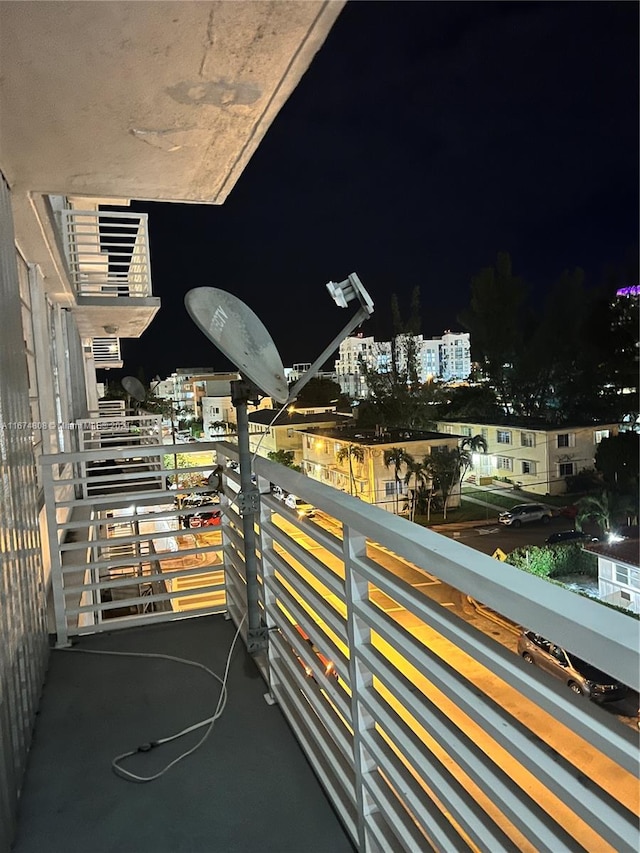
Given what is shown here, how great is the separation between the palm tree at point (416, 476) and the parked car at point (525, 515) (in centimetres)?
352

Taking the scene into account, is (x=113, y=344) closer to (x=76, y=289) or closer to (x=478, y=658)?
(x=76, y=289)

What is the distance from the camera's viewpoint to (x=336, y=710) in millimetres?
1612

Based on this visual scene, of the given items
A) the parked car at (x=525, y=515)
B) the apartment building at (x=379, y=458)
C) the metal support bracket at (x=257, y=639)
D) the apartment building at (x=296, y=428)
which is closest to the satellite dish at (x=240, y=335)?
the metal support bracket at (x=257, y=639)

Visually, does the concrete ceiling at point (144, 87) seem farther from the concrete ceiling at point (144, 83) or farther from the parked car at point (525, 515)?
the parked car at point (525, 515)

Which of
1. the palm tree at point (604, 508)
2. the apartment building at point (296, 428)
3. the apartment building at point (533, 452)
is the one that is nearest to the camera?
the palm tree at point (604, 508)

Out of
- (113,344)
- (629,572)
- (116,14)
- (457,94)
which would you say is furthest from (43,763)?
(457,94)

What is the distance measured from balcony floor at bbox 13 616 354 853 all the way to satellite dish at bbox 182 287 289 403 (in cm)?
121

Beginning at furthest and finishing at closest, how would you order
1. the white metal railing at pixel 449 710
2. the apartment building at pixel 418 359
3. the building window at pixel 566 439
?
1. the apartment building at pixel 418 359
2. the building window at pixel 566 439
3. the white metal railing at pixel 449 710

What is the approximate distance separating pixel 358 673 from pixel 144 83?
1.88 metres

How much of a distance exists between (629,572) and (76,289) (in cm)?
1185

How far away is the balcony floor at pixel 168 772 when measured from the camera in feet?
5.18

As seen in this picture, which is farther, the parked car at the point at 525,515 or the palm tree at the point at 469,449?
the parked car at the point at 525,515

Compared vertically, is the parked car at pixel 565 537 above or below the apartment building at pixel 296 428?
below

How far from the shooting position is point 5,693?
170cm
